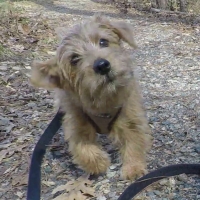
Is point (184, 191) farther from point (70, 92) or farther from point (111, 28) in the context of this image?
point (111, 28)

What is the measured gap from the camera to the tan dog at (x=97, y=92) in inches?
129

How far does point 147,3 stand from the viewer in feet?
39.9

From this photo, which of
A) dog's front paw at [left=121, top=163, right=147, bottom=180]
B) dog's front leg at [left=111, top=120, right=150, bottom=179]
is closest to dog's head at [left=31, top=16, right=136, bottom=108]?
dog's front leg at [left=111, top=120, right=150, bottom=179]

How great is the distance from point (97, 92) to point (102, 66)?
23 centimetres

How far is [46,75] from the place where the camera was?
3.65 meters

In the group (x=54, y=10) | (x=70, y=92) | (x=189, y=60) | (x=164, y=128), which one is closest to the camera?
(x=70, y=92)

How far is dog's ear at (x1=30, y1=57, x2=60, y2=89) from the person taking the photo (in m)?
3.59

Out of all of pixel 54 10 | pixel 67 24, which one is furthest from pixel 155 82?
pixel 54 10

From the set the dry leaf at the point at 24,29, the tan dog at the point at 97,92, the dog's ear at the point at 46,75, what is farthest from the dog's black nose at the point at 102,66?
the dry leaf at the point at 24,29

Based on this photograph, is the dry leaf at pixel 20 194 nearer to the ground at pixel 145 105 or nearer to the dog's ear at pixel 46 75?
the ground at pixel 145 105

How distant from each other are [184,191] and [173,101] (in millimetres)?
1864

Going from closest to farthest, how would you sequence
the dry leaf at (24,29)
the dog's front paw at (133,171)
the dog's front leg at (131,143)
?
1. the dog's front paw at (133,171)
2. the dog's front leg at (131,143)
3. the dry leaf at (24,29)

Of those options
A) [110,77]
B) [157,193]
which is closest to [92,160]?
[157,193]

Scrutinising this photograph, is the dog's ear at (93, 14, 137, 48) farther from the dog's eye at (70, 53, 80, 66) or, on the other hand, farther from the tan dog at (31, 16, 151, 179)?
the dog's eye at (70, 53, 80, 66)
